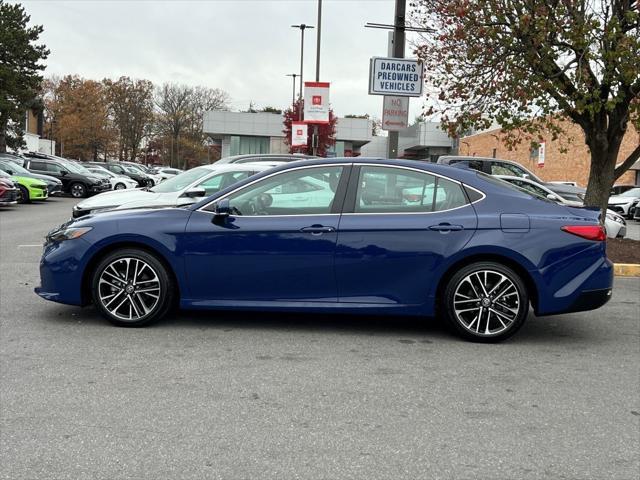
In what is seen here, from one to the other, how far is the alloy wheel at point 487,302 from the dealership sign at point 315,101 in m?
17.6

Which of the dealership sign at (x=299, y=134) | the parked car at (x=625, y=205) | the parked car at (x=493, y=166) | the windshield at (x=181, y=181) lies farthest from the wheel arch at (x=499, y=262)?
the parked car at (x=625, y=205)

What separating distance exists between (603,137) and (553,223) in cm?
722

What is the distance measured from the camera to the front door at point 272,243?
5.55 meters

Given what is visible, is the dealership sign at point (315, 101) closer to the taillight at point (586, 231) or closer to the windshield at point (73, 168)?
the windshield at point (73, 168)

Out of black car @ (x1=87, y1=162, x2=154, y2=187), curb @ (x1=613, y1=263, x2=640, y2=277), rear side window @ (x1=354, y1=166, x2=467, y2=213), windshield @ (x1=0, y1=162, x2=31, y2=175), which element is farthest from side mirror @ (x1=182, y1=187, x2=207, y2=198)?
black car @ (x1=87, y1=162, x2=154, y2=187)

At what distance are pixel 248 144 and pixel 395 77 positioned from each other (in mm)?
48644

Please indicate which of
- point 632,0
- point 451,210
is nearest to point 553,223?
point 451,210

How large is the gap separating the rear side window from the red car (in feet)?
56.3

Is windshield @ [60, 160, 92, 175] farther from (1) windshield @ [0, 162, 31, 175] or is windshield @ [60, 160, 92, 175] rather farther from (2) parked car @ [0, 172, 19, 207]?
(2) parked car @ [0, 172, 19, 207]

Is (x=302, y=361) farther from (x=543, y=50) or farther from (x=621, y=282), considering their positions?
(x=543, y=50)

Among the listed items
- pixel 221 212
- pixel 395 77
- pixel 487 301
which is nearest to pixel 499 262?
pixel 487 301

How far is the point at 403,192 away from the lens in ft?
18.6

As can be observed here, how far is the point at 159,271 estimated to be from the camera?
18.6ft

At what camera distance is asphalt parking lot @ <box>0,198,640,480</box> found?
10.8ft
